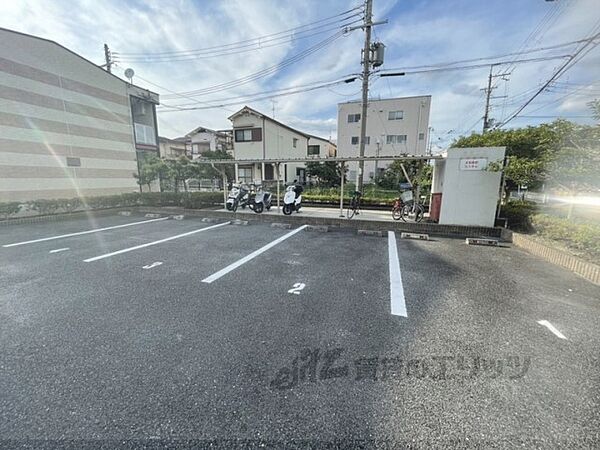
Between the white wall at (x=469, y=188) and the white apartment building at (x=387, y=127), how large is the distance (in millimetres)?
15691

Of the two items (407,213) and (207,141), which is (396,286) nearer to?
(407,213)

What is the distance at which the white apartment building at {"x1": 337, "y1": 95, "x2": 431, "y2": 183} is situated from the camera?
20688 millimetres

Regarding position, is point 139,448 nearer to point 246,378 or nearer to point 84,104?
point 246,378

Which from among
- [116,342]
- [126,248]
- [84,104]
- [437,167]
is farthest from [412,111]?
[116,342]

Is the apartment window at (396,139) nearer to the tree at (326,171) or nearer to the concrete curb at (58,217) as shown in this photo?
the tree at (326,171)

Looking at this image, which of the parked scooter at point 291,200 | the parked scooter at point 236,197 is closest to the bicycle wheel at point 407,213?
the parked scooter at point 291,200

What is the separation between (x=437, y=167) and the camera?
702 cm

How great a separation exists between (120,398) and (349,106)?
24.0 meters

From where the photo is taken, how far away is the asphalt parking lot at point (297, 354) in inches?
54.3

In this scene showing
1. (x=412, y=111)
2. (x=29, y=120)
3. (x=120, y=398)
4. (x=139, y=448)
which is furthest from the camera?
(x=412, y=111)

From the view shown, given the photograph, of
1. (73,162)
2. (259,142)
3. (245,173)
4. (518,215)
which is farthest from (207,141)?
(518,215)

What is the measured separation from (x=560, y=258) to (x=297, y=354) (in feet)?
15.5

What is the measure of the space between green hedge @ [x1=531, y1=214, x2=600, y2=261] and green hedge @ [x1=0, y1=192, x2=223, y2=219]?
392 inches

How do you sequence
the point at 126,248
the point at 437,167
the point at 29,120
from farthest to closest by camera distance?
the point at 29,120 → the point at 437,167 → the point at 126,248
